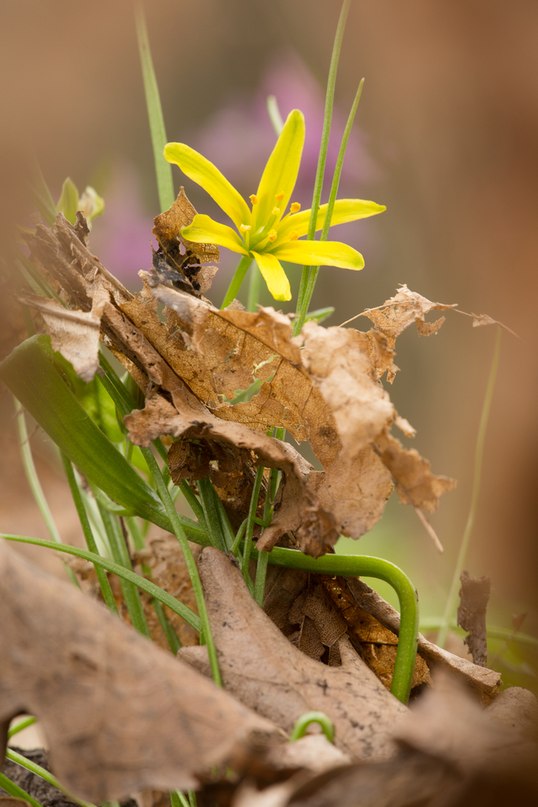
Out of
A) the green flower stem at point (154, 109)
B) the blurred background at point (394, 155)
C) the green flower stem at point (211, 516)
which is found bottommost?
the green flower stem at point (211, 516)

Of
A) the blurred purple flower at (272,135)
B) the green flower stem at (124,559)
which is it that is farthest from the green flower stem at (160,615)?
the blurred purple flower at (272,135)

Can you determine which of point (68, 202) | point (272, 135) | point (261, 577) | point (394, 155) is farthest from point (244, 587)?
point (272, 135)

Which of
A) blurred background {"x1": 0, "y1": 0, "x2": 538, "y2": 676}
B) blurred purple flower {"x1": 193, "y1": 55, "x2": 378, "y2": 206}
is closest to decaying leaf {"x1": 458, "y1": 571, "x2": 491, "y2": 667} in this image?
blurred background {"x1": 0, "y1": 0, "x2": 538, "y2": 676}

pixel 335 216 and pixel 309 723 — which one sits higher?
pixel 335 216

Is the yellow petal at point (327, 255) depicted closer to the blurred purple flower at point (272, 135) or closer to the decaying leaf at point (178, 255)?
the decaying leaf at point (178, 255)

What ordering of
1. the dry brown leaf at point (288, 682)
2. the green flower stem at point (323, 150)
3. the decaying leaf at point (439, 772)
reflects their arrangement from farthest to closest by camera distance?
the green flower stem at point (323, 150) → the dry brown leaf at point (288, 682) → the decaying leaf at point (439, 772)

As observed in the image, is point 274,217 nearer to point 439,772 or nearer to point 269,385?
point 269,385

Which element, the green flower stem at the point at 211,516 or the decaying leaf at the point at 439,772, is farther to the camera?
the green flower stem at the point at 211,516

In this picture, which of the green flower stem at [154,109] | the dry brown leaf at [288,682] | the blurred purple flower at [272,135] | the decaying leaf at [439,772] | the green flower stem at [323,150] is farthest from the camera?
the blurred purple flower at [272,135]
